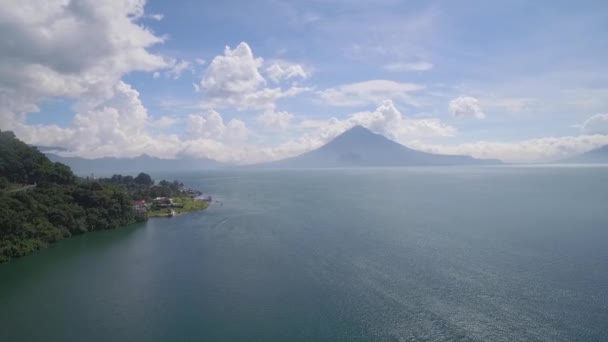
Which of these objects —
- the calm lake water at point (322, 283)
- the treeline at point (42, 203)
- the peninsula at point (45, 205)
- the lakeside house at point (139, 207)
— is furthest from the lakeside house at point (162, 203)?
the calm lake water at point (322, 283)

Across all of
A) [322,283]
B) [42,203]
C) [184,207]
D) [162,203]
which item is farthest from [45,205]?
[322,283]

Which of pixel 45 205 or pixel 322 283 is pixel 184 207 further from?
pixel 322 283

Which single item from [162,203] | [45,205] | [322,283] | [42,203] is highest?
[42,203]

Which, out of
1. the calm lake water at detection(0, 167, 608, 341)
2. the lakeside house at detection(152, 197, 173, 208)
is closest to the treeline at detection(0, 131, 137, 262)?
the calm lake water at detection(0, 167, 608, 341)

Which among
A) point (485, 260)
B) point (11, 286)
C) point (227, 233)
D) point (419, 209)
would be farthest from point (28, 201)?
point (419, 209)

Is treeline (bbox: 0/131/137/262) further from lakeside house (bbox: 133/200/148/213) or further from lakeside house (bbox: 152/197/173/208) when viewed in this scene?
lakeside house (bbox: 152/197/173/208)

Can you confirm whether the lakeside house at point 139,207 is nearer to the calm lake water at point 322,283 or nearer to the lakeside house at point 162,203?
the lakeside house at point 162,203
